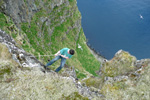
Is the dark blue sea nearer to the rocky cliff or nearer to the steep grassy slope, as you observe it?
the steep grassy slope

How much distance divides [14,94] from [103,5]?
126m

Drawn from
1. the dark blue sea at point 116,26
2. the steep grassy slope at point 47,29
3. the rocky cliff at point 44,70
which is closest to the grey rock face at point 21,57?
Answer: the rocky cliff at point 44,70

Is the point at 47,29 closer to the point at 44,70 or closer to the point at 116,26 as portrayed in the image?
the point at 44,70

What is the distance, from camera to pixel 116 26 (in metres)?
109

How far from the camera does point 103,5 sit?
123 m

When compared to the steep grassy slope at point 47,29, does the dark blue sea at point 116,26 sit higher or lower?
higher

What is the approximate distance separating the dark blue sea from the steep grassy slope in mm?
26409

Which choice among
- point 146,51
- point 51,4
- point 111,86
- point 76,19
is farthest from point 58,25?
point 146,51

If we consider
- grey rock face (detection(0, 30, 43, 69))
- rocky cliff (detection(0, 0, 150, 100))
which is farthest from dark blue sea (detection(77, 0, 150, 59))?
grey rock face (detection(0, 30, 43, 69))

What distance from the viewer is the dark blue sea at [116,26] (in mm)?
98562

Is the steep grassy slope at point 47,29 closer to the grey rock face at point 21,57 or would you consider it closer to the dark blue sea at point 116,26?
the grey rock face at point 21,57

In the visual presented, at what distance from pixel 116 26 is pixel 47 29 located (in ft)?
241

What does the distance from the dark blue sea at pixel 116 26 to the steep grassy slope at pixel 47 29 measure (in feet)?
86.6

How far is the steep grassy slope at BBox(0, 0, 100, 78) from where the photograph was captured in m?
28.8
